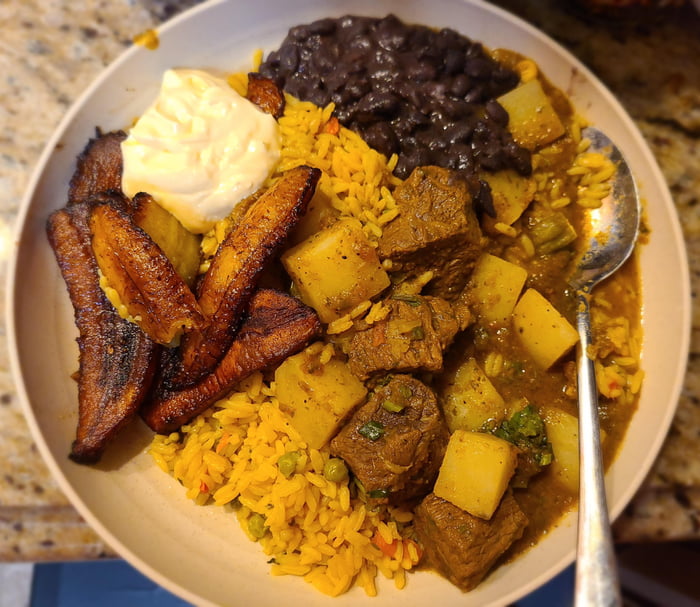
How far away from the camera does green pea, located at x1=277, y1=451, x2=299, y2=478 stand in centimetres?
236

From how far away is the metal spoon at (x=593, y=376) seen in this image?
1.82 metres

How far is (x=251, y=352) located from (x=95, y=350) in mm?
752

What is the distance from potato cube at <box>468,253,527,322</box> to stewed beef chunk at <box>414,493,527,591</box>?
34.9 inches

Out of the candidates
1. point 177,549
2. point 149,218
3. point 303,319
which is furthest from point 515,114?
point 177,549

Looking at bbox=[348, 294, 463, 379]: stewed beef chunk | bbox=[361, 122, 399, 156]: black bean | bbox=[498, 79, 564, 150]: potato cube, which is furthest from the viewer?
bbox=[498, 79, 564, 150]: potato cube

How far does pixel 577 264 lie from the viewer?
111 inches

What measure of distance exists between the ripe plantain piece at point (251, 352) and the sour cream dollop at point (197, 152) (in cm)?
56

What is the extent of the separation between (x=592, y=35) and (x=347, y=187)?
2064 millimetres

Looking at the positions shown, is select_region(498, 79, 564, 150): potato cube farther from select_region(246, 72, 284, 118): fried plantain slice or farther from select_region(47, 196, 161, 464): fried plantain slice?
select_region(47, 196, 161, 464): fried plantain slice

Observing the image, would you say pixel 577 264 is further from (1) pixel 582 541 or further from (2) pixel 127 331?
(2) pixel 127 331

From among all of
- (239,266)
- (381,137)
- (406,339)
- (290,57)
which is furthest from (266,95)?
(406,339)

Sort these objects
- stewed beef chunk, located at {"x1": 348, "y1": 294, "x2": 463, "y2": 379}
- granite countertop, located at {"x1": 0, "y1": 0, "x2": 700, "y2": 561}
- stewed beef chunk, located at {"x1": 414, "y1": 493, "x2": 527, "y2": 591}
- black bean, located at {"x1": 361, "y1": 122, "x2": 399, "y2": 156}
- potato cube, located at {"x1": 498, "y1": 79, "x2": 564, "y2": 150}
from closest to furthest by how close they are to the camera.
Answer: stewed beef chunk, located at {"x1": 414, "y1": 493, "x2": 527, "y2": 591}, stewed beef chunk, located at {"x1": 348, "y1": 294, "x2": 463, "y2": 379}, black bean, located at {"x1": 361, "y1": 122, "x2": 399, "y2": 156}, potato cube, located at {"x1": 498, "y1": 79, "x2": 564, "y2": 150}, granite countertop, located at {"x1": 0, "y1": 0, "x2": 700, "y2": 561}

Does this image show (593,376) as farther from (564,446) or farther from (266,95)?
(266,95)

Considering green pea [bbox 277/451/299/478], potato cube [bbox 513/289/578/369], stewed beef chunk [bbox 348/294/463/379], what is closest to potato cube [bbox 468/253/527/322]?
potato cube [bbox 513/289/578/369]
